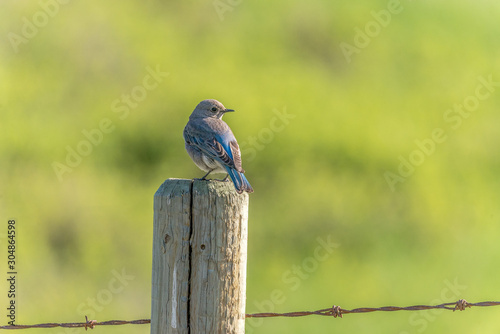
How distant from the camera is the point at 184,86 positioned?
13.4m

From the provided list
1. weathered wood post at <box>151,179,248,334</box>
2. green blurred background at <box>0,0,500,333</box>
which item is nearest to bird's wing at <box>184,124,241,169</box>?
weathered wood post at <box>151,179,248,334</box>

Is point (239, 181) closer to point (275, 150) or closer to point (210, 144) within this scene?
point (210, 144)

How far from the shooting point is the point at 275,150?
41.6ft

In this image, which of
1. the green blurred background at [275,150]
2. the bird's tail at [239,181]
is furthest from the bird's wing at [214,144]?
the green blurred background at [275,150]

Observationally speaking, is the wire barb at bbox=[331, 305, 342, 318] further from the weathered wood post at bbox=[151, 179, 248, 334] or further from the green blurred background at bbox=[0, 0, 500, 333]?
the green blurred background at bbox=[0, 0, 500, 333]

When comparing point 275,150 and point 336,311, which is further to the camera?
point 275,150

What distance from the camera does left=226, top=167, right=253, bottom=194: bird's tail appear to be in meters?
3.23

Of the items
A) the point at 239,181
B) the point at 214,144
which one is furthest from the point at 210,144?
the point at 239,181

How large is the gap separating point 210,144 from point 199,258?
79.0 inches

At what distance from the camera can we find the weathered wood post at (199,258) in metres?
2.91

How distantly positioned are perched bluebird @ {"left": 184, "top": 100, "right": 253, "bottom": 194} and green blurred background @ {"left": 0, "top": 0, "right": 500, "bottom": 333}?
5105 mm

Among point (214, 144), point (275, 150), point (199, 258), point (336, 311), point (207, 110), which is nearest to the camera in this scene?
point (199, 258)

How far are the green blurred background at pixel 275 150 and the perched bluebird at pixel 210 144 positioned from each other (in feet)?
16.8

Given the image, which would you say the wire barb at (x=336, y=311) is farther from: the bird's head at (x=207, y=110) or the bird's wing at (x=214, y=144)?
the bird's head at (x=207, y=110)
